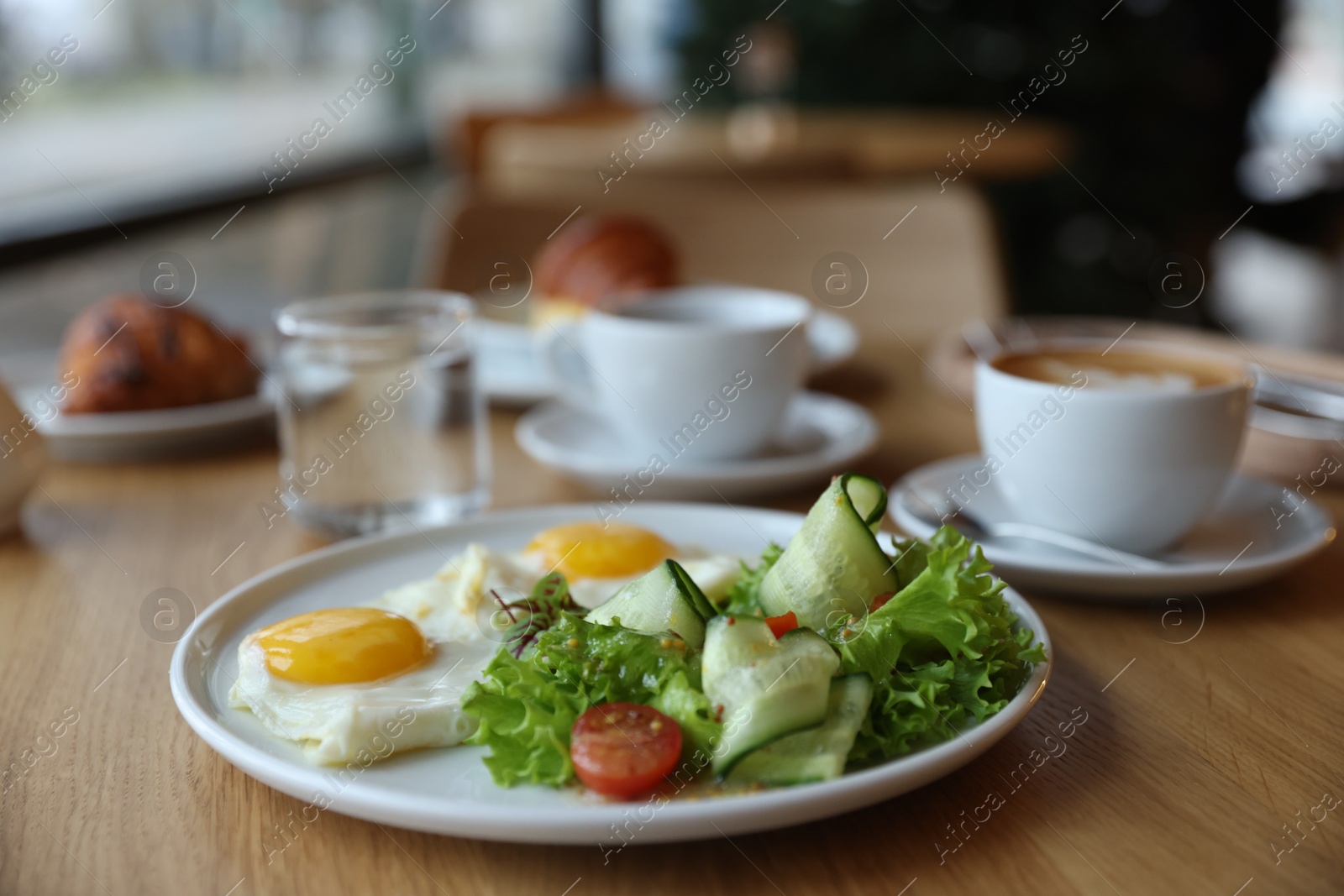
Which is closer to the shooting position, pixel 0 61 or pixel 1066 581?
pixel 1066 581

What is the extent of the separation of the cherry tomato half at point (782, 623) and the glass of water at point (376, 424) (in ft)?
1.93

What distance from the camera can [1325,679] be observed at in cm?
94

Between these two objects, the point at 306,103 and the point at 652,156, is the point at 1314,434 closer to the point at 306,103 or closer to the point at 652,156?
the point at 652,156

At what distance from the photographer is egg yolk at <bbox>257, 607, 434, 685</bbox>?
826mm

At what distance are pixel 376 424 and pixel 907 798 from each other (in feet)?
2.78

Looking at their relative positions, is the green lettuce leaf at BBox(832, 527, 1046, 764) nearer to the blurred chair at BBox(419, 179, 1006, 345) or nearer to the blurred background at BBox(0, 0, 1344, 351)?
the blurred chair at BBox(419, 179, 1006, 345)

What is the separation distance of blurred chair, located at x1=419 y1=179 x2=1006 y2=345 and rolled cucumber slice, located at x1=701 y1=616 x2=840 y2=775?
1.95 metres

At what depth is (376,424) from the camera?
53.4 inches

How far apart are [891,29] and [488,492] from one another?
15.6ft

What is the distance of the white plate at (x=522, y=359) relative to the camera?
1.84 metres

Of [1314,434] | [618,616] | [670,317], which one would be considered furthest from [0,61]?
[1314,434]

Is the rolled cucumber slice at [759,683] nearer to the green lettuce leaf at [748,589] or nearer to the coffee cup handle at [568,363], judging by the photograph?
the green lettuce leaf at [748,589]

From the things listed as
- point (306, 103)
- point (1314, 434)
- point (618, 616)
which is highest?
point (618, 616)

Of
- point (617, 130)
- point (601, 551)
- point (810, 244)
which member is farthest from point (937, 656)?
point (617, 130)
